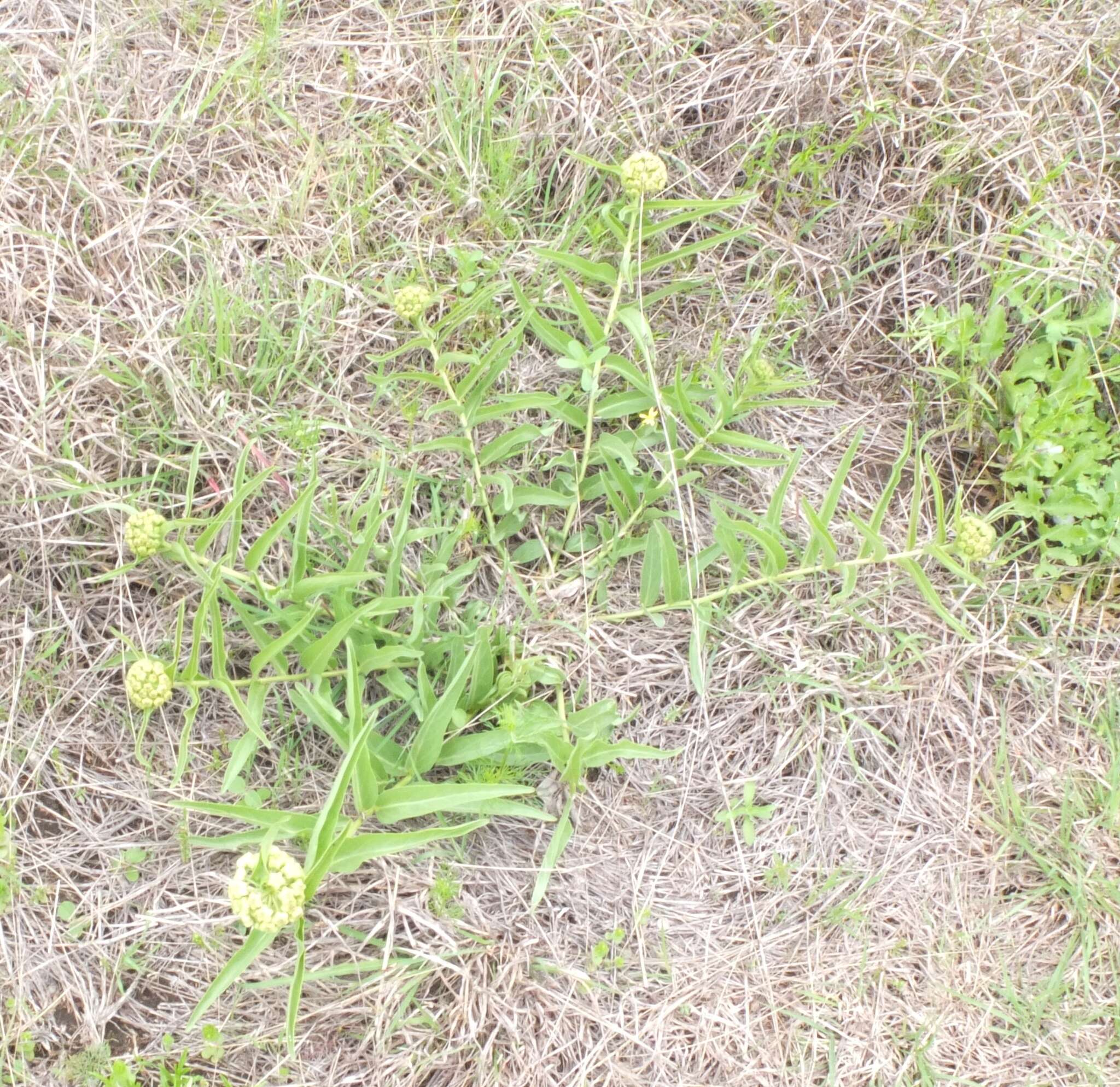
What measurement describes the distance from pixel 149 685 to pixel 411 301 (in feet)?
4.47

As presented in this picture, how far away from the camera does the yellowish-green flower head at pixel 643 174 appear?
3002 millimetres

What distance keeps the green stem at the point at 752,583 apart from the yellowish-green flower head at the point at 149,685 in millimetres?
1376

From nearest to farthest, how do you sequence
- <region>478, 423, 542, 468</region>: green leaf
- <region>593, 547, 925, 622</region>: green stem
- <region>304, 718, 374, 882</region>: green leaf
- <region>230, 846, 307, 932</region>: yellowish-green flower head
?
<region>230, 846, 307, 932</region>: yellowish-green flower head → <region>304, 718, 374, 882</region>: green leaf → <region>593, 547, 925, 622</region>: green stem → <region>478, 423, 542, 468</region>: green leaf

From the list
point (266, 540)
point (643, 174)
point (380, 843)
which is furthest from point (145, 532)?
point (643, 174)

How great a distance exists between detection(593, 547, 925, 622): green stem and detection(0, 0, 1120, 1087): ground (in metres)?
0.10

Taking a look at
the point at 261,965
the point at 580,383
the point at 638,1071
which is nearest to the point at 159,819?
the point at 261,965

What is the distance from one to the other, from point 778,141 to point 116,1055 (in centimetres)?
386

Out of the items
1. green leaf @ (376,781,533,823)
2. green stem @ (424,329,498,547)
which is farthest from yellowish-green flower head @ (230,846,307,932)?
green stem @ (424,329,498,547)

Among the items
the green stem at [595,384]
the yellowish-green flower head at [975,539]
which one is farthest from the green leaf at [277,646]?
the yellowish-green flower head at [975,539]

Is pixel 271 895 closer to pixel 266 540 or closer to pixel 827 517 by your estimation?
pixel 266 540

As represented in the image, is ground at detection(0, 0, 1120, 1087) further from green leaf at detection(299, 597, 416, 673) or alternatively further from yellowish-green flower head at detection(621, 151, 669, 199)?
yellowish-green flower head at detection(621, 151, 669, 199)

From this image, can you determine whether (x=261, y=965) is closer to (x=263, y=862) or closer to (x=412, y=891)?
(x=412, y=891)

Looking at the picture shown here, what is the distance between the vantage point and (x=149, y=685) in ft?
8.64

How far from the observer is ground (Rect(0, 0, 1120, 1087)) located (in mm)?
3049
